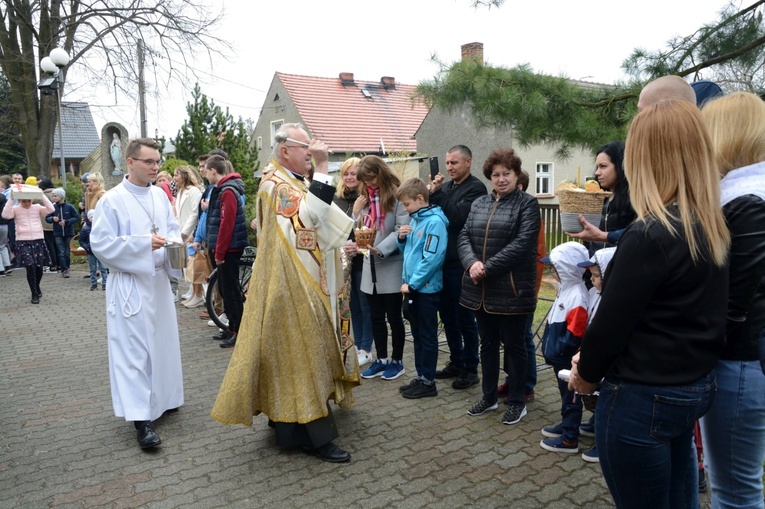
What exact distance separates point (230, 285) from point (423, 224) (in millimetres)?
2727

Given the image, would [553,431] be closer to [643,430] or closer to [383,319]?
[383,319]

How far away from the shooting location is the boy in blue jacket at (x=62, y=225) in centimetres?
1269

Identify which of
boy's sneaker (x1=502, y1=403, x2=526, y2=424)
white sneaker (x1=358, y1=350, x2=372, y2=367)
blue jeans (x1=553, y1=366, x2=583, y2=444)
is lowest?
white sneaker (x1=358, y1=350, x2=372, y2=367)

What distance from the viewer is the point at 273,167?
3855 mm

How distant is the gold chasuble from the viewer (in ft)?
11.9

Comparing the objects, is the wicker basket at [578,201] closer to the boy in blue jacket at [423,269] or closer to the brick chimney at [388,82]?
the boy in blue jacket at [423,269]

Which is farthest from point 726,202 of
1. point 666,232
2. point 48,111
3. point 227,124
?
point 48,111

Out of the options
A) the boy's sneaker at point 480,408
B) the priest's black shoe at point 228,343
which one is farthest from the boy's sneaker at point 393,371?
the priest's black shoe at point 228,343

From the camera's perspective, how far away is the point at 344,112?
29.7m

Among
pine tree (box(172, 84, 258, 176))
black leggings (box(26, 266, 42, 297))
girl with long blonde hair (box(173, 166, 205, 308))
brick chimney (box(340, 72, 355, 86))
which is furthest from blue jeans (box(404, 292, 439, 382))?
brick chimney (box(340, 72, 355, 86))

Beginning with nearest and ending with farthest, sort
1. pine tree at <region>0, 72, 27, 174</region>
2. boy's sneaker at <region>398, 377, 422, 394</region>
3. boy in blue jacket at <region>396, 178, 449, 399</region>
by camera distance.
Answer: boy in blue jacket at <region>396, 178, 449, 399</region>, boy's sneaker at <region>398, 377, 422, 394</region>, pine tree at <region>0, 72, 27, 174</region>

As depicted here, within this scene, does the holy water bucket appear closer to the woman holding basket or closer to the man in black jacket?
the woman holding basket

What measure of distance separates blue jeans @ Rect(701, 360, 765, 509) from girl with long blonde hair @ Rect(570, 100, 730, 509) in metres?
0.17

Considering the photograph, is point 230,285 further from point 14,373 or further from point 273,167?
point 273,167
